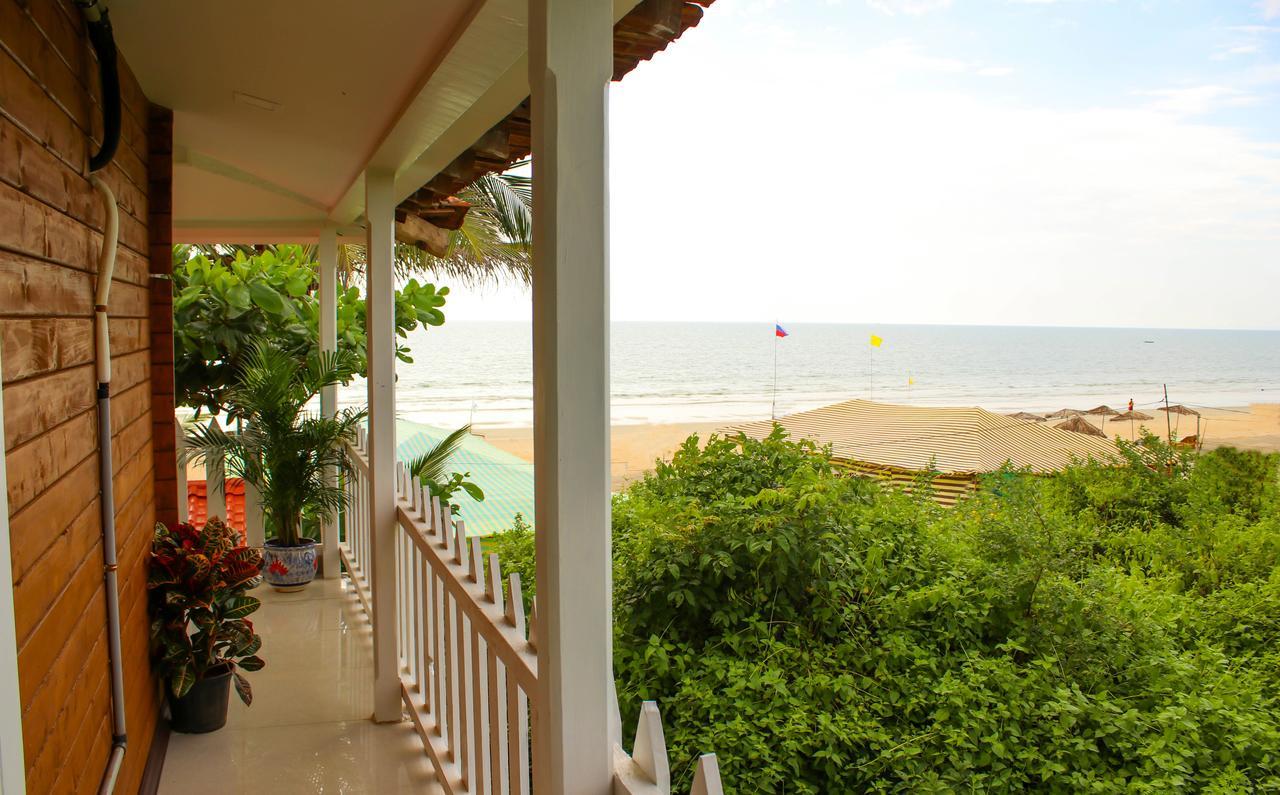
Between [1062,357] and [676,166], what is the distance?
90.8ft

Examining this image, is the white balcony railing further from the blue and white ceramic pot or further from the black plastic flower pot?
the blue and white ceramic pot

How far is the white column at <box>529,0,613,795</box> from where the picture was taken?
4.47ft

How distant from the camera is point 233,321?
5.86 meters

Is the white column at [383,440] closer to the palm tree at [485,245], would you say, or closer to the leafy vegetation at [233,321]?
the leafy vegetation at [233,321]

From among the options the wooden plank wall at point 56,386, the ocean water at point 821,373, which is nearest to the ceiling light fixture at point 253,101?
the wooden plank wall at point 56,386

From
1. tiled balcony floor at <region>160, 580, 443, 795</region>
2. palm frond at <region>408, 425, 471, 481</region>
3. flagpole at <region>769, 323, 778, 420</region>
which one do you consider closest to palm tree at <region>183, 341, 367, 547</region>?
palm frond at <region>408, 425, 471, 481</region>

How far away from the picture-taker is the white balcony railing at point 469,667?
146 centimetres

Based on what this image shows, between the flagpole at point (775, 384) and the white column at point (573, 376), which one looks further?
the flagpole at point (775, 384)

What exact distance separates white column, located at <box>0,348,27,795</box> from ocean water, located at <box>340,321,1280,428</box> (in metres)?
30.2

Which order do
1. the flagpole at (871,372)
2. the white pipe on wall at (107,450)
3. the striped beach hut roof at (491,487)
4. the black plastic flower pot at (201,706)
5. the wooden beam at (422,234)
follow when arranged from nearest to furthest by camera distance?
1. the white pipe on wall at (107,450)
2. the black plastic flower pot at (201,706)
3. the wooden beam at (422,234)
4. the striped beach hut roof at (491,487)
5. the flagpole at (871,372)

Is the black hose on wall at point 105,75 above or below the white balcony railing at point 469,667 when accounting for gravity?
above

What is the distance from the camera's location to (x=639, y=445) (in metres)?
26.5

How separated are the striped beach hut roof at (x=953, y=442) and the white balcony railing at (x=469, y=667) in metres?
8.39

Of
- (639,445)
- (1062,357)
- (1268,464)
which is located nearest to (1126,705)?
(1268,464)
